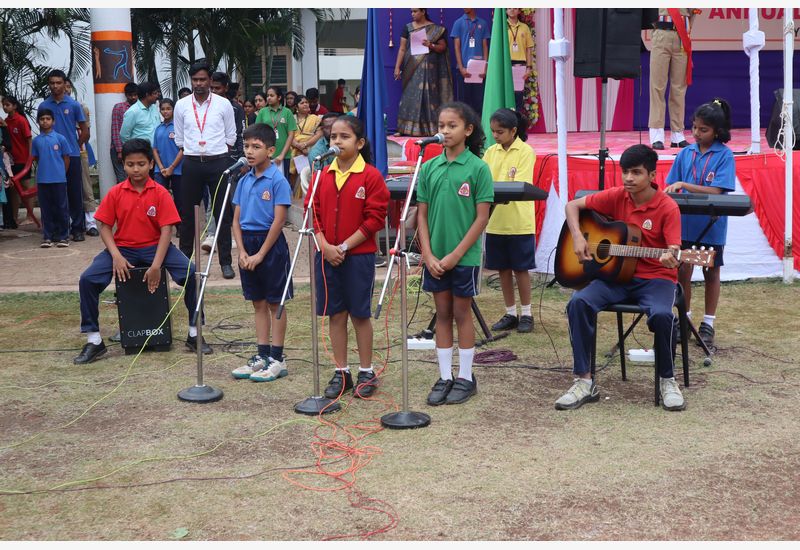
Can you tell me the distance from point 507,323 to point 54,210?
20.7 ft

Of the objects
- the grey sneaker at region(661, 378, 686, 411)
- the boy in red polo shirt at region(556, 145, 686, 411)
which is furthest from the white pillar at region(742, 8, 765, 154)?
the grey sneaker at region(661, 378, 686, 411)

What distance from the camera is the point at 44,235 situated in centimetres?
1128

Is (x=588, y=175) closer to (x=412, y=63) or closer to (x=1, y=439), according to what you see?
(x=412, y=63)

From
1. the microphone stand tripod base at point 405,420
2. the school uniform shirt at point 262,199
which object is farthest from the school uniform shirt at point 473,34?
the microphone stand tripod base at point 405,420

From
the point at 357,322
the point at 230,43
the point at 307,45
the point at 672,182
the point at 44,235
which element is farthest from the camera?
the point at 307,45

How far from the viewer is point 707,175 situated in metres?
6.38

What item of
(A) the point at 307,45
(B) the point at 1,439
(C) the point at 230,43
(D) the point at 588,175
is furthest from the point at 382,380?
(A) the point at 307,45

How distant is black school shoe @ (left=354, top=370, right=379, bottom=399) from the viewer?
220 inches

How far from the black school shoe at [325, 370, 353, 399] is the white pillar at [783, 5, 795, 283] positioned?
4737 mm

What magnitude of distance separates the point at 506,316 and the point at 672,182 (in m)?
1.52

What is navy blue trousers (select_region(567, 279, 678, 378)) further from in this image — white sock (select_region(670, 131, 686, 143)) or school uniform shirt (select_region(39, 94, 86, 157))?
school uniform shirt (select_region(39, 94, 86, 157))

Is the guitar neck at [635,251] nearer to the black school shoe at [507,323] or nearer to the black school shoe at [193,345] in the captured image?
the black school shoe at [507,323]

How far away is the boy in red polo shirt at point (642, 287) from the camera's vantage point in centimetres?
527

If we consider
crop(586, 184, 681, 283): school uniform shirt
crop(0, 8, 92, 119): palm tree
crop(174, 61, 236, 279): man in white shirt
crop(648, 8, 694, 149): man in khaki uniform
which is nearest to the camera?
crop(586, 184, 681, 283): school uniform shirt
